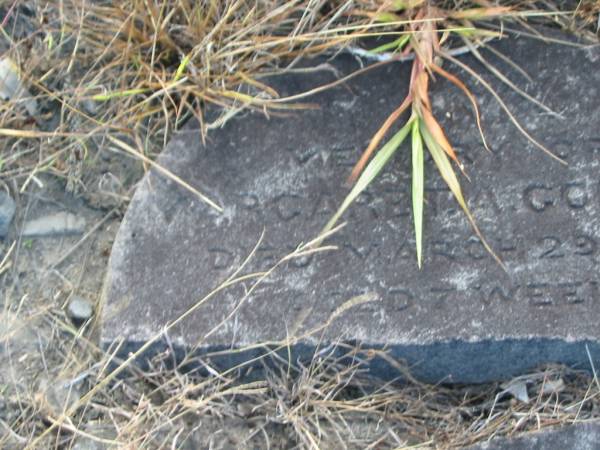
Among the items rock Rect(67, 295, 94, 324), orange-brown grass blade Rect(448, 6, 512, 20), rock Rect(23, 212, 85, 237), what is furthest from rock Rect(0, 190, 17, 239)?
orange-brown grass blade Rect(448, 6, 512, 20)

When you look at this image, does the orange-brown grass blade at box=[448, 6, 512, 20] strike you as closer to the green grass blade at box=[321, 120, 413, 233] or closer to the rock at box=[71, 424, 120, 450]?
the green grass blade at box=[321, 120, 413, 233]

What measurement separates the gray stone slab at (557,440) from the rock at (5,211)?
35.0 inches

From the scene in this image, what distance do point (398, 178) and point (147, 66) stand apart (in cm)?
48

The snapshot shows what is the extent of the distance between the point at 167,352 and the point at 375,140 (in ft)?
1.60

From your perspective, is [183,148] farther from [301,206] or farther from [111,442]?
[111,442]

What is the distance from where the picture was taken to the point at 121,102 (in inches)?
72.3

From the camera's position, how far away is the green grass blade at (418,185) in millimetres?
1662

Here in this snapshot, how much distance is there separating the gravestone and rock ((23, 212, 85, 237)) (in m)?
0.15

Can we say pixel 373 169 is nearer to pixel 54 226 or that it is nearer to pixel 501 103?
pixel 501 103

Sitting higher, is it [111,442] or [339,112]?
[339,112]

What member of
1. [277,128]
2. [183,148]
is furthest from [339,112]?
[183,148]

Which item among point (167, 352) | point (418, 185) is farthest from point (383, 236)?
point (167, 352)

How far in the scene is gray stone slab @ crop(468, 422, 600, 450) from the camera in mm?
1674

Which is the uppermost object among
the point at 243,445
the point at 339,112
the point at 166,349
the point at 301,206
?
the point at 339,112
